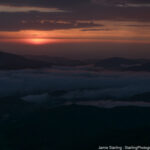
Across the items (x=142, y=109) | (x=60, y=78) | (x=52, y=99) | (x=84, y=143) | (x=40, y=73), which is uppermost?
(x=40, y=73)

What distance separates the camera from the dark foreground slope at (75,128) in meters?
31.6

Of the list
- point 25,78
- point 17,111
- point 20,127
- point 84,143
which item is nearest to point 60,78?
point 25,78

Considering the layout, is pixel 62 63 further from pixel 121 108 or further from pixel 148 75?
pixel 121 108

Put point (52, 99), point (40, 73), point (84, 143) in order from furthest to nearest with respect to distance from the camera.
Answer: point (40, 73) < point (52, 99) < point (84, 143)

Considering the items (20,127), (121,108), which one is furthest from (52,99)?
(20,127)

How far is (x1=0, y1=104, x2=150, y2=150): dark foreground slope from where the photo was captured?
31566 mm

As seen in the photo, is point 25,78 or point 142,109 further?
point 25,78

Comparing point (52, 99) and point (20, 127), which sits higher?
point (52, 99)

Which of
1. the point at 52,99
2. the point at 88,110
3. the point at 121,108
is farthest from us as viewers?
the point at 52,99

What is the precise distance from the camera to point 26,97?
2527 inches

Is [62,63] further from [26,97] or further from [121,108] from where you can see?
[121,108]

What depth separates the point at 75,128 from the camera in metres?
44.8

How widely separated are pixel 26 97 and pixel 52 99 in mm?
7017

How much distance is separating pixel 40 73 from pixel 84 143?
58.5m
